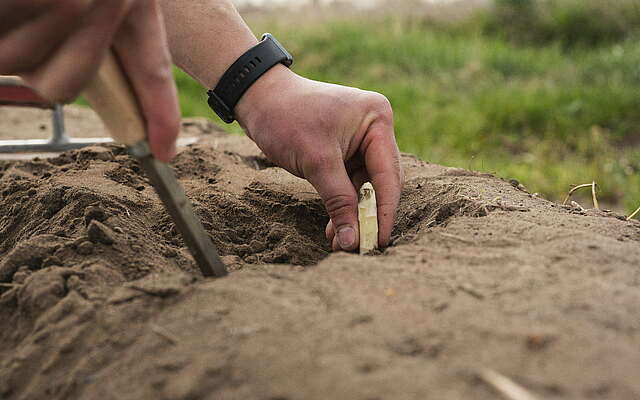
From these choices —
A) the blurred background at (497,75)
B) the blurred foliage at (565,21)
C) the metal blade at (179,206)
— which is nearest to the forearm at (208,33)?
the metal blade at (179,206)

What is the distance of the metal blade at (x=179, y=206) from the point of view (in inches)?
49.5

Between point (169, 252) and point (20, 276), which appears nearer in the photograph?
point (20, 276)

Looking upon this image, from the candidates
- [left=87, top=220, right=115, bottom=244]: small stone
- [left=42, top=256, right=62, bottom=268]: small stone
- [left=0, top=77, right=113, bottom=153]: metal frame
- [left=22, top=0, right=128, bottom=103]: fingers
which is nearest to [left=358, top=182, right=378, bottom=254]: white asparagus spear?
[left=87, top=220, right=115, bottom=244]: small stone

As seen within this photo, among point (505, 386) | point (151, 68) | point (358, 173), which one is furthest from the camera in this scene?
point (358, 173)

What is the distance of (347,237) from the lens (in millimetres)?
1730

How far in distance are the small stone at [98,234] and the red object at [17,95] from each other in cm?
187

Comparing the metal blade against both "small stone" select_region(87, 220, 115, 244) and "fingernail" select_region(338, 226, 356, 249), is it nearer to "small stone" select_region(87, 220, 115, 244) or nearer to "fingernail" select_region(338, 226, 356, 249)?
"small stone" select_region(87, 220, 115, 244)

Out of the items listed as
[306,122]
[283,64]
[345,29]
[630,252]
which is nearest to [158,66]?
[306,122]

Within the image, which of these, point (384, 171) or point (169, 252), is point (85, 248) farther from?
point (384, 171)

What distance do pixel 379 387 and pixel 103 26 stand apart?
28.5 inches

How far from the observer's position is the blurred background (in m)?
4.21

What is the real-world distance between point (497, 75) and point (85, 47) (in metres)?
5.21

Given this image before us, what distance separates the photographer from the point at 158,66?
1.15 meters

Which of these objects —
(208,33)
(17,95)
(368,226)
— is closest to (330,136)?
(368,226)
